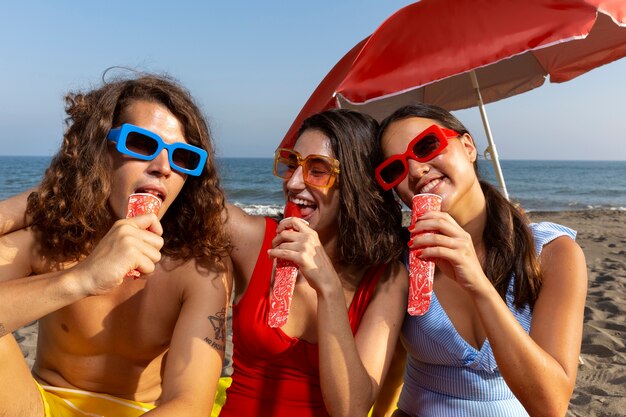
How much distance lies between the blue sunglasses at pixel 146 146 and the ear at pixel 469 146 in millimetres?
1410

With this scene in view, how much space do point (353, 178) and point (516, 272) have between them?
3.19 ft

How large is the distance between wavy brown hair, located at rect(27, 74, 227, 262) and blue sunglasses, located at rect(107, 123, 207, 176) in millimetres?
168

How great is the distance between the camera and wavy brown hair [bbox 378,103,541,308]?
A: 104 inches

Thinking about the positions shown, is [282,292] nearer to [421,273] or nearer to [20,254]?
[421,273]

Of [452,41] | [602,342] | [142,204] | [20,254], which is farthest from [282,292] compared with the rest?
[602,342]

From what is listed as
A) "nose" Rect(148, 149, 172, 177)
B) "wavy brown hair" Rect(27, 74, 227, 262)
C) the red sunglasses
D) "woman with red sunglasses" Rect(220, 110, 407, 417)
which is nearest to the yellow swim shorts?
"woman with red sunglasses" Rect(220, 110, 407, 417)

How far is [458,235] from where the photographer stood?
218cm

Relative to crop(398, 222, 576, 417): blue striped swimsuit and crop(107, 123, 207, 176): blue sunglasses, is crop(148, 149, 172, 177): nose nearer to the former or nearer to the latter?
crop(107, 123, 207, 176): blue sunglasses

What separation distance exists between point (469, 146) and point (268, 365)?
1.64m

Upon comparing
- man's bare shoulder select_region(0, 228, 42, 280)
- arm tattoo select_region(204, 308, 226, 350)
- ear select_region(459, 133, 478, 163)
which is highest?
ear select_region(459, 133, 478, 163)

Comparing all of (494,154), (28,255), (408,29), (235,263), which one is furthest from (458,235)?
(494,154)

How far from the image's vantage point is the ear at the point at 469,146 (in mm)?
2946

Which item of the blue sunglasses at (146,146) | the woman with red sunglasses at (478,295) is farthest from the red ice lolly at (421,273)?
the blue sunglasses at (146,146)

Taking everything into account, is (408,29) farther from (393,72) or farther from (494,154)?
(494,154)
